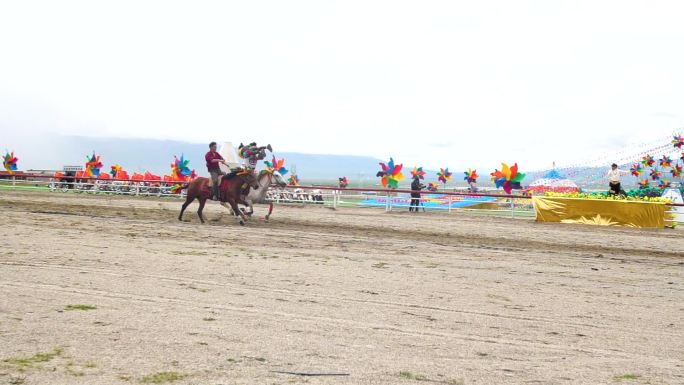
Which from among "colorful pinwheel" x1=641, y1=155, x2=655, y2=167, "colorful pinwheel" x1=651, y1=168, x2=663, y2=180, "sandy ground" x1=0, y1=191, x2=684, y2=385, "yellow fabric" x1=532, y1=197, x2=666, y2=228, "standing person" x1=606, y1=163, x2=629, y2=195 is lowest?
"sandy ground" x1=0, y1=191, x2=684, y2=385

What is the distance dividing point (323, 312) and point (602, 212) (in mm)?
18815

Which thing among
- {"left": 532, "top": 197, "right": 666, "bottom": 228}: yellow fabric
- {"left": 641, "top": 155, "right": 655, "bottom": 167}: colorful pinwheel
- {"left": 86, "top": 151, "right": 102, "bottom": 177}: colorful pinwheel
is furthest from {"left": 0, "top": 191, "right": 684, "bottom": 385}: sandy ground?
{"left": 641, "top": 155, "right": 655, "bottom": 167}: colorful pinwheel

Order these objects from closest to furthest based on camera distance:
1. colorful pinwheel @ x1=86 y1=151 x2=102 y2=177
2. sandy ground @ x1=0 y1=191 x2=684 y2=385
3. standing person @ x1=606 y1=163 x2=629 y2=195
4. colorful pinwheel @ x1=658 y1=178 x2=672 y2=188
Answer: sandy ground @ x1=0 y1=191 x2=684 y2=385 < standing person @ x1=606 y1=163 x2=629 y2=195 < colorful pinwheel @ x1=86 y1=151 x2=102 y2=177 < colorful pinwheel @ x1=658 y1=178 x2=672 y2=188

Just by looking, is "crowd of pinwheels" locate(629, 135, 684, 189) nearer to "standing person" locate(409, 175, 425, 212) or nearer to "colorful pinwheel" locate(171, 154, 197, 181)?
"standing person" locate(409, 175, 425, 212)

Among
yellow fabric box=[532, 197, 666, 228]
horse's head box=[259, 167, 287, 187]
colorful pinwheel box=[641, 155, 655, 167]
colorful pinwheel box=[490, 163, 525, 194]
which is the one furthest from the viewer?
colorful pinwheel box=[641, 155, 655, 167]

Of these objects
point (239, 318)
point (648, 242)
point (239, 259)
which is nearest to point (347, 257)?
point (239, 259)

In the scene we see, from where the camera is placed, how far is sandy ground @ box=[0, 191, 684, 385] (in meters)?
5.37

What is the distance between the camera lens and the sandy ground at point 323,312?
5.37m

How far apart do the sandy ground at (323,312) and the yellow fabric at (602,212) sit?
9235mm

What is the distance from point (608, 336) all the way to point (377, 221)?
51.0ft

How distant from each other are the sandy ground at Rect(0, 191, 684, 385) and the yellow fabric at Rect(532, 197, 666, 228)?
30.3 ft

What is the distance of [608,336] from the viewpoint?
689 cm

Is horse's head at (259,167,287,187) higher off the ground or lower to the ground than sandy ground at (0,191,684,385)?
higher

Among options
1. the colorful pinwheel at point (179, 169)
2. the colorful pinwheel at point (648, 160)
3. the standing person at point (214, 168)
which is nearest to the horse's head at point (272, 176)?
the standing person at point (214, 168)
